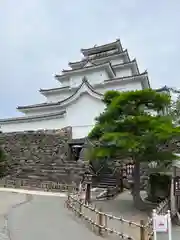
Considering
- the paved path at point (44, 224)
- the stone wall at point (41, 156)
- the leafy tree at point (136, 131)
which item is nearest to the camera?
the paved path at point (44, 224)

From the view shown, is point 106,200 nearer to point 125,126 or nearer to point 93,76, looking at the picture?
point 125,126

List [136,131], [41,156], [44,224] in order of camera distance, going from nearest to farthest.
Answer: [44,224], [136,131], [41,156]

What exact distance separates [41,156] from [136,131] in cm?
1289

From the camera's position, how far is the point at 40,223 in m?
7.30

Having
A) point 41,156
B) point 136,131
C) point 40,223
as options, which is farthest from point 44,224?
point 41,156

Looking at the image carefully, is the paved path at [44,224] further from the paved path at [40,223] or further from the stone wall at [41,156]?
the stone wall at [41,156]

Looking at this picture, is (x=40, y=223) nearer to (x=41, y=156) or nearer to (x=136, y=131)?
(x=136, y=131)

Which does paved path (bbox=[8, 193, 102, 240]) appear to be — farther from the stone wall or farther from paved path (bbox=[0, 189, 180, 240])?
the stone wall

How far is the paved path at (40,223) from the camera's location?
6117 mm

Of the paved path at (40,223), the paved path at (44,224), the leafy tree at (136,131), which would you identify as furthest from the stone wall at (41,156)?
the leafy tree at (136,131)

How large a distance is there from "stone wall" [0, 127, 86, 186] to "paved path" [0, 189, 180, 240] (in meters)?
5.92

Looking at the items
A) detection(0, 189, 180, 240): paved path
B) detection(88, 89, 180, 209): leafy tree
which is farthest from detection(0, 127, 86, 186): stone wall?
detection(88, 89, 180, 209): leafy tree

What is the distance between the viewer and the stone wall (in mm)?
16656

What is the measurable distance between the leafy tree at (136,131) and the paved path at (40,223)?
2.21 metres
